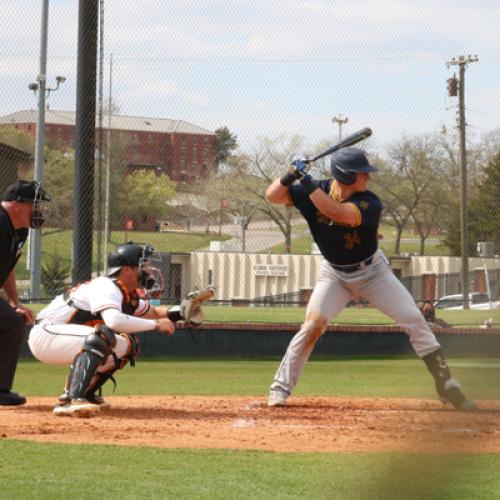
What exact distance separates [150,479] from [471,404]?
3.35m

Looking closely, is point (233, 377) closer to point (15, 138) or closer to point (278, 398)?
point (278, 398)

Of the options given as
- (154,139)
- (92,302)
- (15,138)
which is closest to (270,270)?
(15,138)

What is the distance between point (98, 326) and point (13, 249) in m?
0.88

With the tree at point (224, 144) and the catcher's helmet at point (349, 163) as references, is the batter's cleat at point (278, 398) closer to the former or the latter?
the catcher's helmet at point (349, 163)

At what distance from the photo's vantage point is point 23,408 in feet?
23.6

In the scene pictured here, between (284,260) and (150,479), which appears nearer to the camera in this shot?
(150,479)

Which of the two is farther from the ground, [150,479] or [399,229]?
[399,229]

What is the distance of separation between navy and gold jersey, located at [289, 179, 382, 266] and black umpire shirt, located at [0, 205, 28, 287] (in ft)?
6.40

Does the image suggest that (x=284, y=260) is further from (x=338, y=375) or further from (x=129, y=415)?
(x=129, y=415)

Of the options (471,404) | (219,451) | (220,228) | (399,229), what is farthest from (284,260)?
(471,404)

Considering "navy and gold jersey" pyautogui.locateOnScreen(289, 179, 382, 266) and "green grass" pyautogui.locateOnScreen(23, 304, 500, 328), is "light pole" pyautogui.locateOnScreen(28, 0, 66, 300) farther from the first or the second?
"navy and gold jersey" pyautogui.locateOnScreen(289, 179, 382, 266)

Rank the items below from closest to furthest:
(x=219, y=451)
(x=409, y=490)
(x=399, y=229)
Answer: (x=409, y=490)
(x=219, y=451)
(x=399, y=229)

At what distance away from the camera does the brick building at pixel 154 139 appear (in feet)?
42.3

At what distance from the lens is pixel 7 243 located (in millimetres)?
6906
